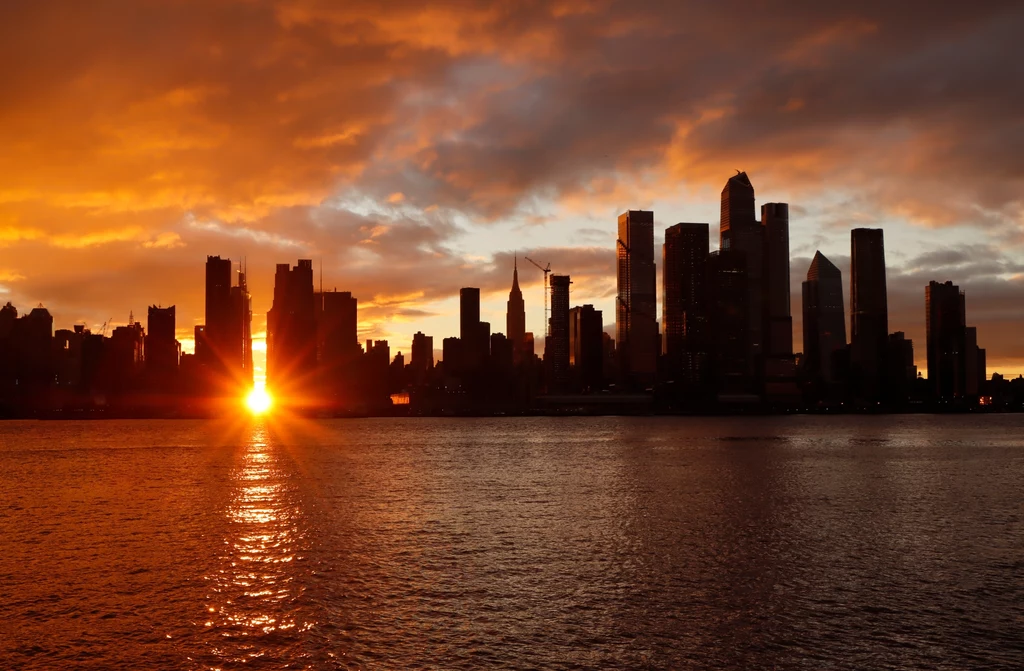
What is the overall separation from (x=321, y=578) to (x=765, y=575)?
91.3 feet

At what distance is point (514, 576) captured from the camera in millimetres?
51219

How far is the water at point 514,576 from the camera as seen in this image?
3700 cm

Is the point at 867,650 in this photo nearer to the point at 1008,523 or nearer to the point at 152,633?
the point at 152,633

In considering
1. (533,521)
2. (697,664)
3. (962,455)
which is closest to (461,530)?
(533,521)

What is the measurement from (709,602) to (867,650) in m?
10.0

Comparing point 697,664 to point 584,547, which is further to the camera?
point 584,547

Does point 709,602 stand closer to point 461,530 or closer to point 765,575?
point 765,575

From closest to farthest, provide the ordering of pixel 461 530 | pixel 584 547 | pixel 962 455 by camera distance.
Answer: pixel 584 547 < pixel 461 530 < pixel 962 455

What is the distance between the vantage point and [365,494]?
9950 centimetres

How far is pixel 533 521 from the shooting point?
248ft

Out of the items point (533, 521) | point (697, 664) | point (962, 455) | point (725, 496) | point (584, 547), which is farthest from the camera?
point (962, 455)

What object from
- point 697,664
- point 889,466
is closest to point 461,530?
point 697,664

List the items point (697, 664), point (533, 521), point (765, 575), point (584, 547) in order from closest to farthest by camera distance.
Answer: point (697, 664) → point (765, 575) → point (584, 547) → point (533, 521)

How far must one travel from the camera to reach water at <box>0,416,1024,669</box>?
37.0m
